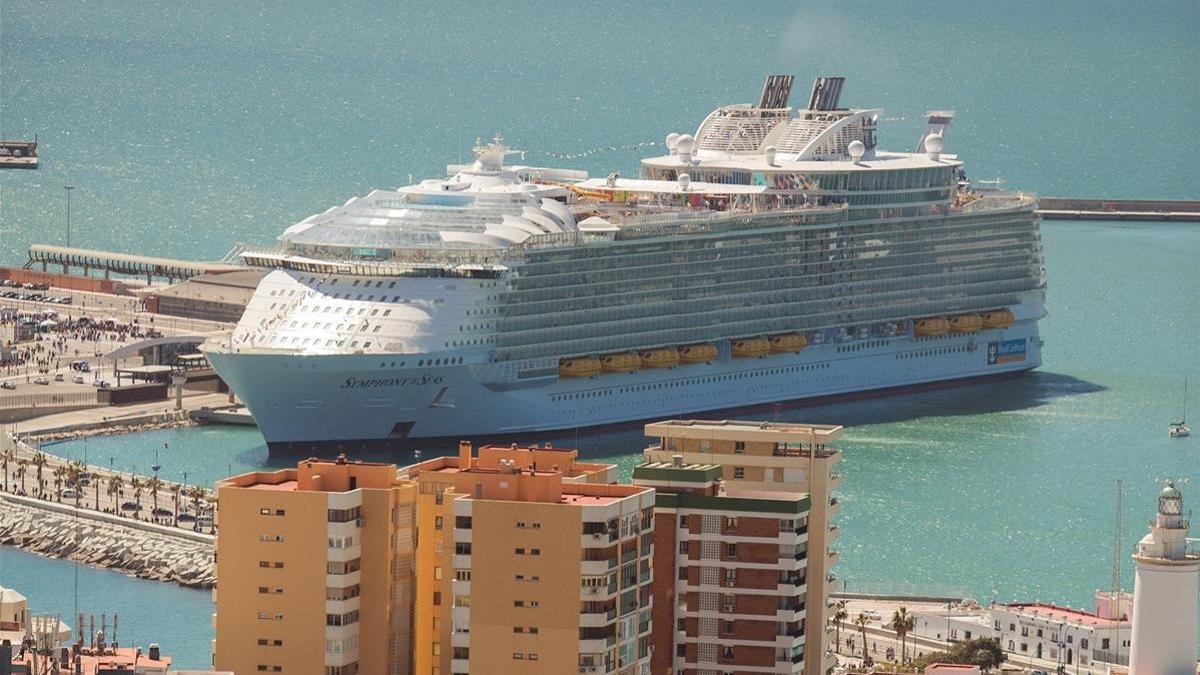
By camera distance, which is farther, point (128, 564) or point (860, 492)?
point (860, 492)

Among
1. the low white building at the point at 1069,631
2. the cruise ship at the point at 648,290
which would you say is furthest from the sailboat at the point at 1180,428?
the low white building at the point at 1069,631

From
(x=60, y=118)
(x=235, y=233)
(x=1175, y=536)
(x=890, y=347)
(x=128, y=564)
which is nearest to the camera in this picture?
(x=1175, y=536)

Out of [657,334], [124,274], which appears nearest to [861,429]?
[657,334]

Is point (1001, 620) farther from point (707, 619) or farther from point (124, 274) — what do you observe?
point (124, 274)

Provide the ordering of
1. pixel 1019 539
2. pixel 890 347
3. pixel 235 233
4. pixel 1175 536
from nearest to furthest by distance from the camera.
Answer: pixel 1175 536, pixel 1019 539, pixel 890 347, pixel 235 233

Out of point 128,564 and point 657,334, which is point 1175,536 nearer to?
point 128,564

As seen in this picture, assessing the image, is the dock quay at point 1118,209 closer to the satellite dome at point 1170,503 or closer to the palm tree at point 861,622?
the palm tree at point 861,622

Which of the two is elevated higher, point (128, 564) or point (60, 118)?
point (60, 118)
